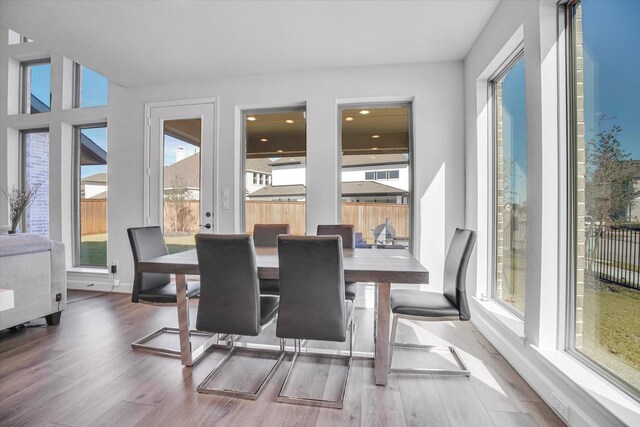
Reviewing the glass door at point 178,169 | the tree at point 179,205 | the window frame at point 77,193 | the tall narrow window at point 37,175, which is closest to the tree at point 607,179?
the glass door at point 178,169

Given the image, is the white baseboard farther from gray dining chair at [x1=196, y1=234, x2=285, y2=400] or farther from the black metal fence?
the black metal fence

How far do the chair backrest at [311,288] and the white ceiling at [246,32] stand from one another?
207cm

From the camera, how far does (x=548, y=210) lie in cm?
201

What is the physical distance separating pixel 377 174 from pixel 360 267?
217cm

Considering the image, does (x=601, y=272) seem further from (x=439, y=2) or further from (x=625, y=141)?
(x=439, y=2)

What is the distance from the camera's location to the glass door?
4188mm

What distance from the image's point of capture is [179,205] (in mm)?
4254

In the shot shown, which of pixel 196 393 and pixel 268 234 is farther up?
pixel 268 234

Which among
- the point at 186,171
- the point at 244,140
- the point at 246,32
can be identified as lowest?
the point at 186,171

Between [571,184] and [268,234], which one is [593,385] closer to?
[571,184]

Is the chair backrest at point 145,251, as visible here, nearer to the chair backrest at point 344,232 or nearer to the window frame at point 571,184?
the chair backrest at point 344,232

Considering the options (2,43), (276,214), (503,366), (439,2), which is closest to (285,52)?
(439,2)

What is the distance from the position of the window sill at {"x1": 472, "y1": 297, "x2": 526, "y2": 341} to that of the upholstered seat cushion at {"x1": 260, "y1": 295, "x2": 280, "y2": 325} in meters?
1.65

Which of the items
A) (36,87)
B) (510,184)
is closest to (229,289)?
(510,184)
